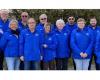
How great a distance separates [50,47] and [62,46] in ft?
0.90

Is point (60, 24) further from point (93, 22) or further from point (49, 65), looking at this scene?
point (49, 65)

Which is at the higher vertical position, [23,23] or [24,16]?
[24,16]

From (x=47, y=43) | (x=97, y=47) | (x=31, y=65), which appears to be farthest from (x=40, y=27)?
(x=97, y=47)

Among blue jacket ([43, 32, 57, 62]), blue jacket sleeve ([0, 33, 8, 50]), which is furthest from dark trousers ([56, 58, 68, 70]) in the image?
blue jacket sleeve ([0, 33, 8, 50])

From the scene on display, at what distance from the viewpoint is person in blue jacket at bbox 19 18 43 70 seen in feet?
19.7

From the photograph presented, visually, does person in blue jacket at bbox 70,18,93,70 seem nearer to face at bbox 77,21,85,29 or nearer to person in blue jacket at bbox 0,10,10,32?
face at bbox 77,21,85,29

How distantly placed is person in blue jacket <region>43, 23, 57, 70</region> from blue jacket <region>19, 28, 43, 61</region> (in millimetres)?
145

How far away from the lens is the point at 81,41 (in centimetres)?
618

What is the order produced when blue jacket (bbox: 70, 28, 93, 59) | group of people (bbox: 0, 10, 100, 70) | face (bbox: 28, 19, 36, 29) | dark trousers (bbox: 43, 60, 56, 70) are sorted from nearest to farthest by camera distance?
face (bbox: 28, 19, 36, 29), group of people (bbox: 0, 10, 100, 70), blue jacket (bbox: 70, 28, 93, 59), dark trousers (bbox: 43, 60, 56, 70)
